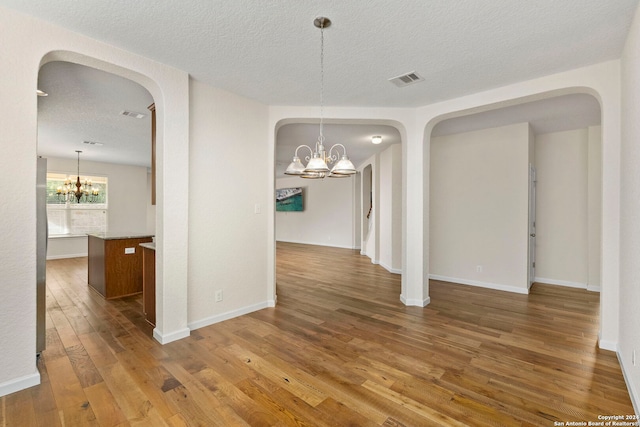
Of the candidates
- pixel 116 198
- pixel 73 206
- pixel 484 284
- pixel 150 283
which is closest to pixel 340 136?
pixel 484 284

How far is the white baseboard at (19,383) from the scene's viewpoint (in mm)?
2047

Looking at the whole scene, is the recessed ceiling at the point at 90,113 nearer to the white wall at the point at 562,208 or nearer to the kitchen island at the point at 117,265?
the kitchen island at the point at 117,265

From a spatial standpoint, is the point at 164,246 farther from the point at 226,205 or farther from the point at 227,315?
the point at 227,315

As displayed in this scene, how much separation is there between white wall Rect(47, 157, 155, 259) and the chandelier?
35 centimetres

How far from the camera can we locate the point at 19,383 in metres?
2.11

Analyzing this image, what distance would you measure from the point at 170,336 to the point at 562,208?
6099mm

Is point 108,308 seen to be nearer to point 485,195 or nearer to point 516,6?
point 516,6

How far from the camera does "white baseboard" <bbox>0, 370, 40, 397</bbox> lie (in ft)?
6.72

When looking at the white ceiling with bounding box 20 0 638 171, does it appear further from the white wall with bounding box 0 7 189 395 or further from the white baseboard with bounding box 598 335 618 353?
the white baseboard with bounding box 598 335 618 353

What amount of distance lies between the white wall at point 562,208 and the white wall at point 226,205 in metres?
4.78

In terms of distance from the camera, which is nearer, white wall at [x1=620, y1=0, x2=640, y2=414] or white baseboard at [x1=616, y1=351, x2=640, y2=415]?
white baseboard at [x1=616, y1=351, x2=640, y2=415]

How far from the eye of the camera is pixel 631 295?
2098 mm

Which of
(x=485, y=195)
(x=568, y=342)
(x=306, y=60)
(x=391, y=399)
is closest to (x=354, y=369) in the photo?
(x=391, y=399)

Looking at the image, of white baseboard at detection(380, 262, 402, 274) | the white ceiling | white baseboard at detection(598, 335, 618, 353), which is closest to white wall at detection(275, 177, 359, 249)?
white baseboard at detection(380, 262, 402, 274)
